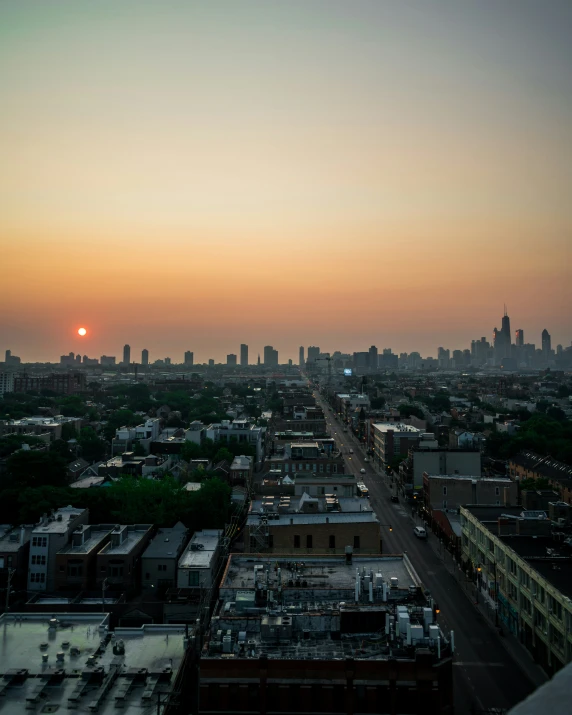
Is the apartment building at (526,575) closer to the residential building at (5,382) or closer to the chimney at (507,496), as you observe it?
the chimney at (507,496)

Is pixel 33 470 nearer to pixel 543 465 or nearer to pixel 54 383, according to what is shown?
pixel 543 465

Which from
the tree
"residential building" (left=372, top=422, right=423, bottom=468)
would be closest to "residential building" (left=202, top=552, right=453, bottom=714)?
the tree

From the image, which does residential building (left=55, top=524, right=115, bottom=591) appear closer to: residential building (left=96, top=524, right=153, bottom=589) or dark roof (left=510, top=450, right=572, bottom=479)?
residential building (left=96, top=524, right=153, bottom=589)

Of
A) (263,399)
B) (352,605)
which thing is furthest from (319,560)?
(263,399)

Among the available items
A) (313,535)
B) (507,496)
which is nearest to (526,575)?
(313,535)

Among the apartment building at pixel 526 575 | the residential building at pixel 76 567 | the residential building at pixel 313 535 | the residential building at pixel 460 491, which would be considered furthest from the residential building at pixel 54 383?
the apartment building at pixel 526 575
